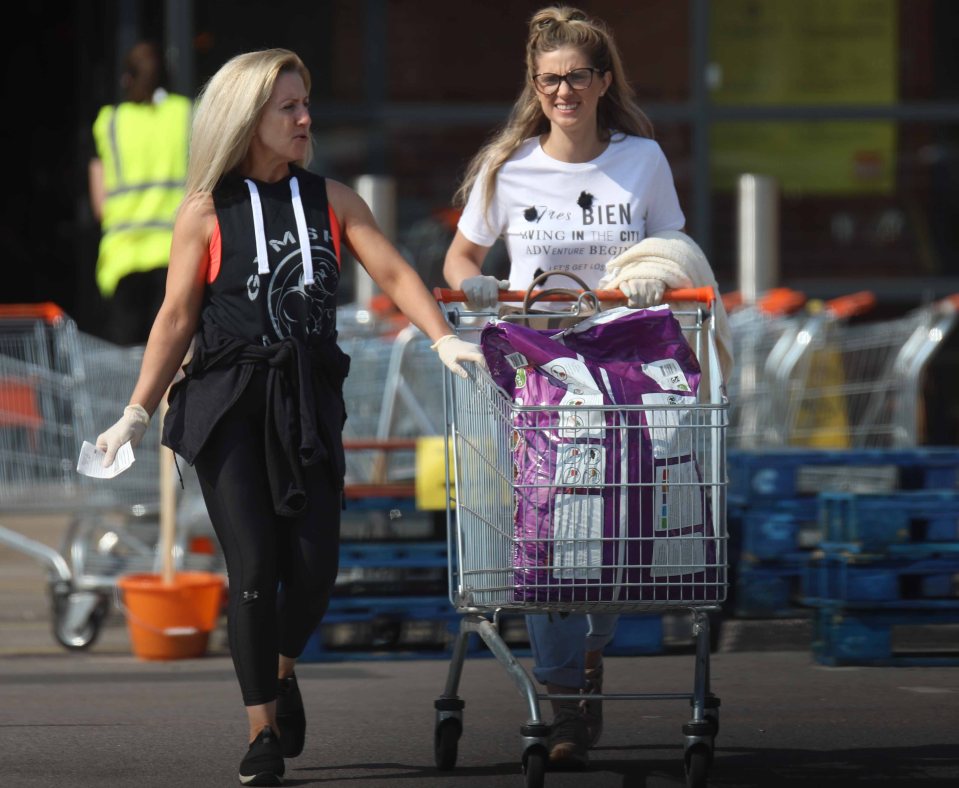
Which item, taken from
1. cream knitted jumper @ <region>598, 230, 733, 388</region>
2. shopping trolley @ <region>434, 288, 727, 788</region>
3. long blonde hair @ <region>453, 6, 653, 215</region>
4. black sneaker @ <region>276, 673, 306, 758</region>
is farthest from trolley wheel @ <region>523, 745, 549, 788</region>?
long blonde hair @ <region>453, 6, 653, 215</region>

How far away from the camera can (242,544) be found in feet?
15.9

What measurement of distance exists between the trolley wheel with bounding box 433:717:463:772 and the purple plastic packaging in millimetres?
656

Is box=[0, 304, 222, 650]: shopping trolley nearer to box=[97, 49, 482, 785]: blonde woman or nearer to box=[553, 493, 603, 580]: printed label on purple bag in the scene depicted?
box=[97, 49, 482, 785]: blonde woman

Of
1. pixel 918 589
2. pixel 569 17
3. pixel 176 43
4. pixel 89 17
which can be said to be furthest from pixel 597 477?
pixel 89 17

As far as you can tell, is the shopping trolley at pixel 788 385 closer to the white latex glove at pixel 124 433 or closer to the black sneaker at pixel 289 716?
the black sneaker at pixel 289 716

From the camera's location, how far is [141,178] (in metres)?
8.59

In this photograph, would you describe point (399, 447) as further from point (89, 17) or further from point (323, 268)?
point (89, 17)

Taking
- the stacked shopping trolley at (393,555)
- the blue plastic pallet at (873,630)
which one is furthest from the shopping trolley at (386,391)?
the blue plastic pallet at (873,630)

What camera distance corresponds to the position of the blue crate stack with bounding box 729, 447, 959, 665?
6707 millimetres

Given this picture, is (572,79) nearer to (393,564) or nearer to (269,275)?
(269,275)

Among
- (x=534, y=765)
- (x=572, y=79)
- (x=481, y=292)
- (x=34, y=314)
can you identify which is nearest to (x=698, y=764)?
(x=534, y=765)

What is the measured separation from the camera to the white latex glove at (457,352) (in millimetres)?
4656

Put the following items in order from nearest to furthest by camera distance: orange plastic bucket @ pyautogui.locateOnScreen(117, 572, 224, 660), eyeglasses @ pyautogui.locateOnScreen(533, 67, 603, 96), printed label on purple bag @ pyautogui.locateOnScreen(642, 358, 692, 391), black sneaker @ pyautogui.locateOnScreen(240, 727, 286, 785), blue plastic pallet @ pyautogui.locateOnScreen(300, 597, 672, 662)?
1. printed label on purple bag @ pyautogui.locateOnScreen(642, 358, 692, 391)
2. black sneaker @ pyautogui.locateOnScreen(240, 727, 286, 785)
3. eyeglasses @ pyautogui.locateOnScreen(533, 67, 603, 96)
4. blue plastic pallet @ pyautogui.locateOnScreen(300, 597, 672, 662)
5. orange plastic bucket @ pyautogui.locateOnScreen(117, 572, 224, 660)

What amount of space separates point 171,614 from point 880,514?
9.30 feet
